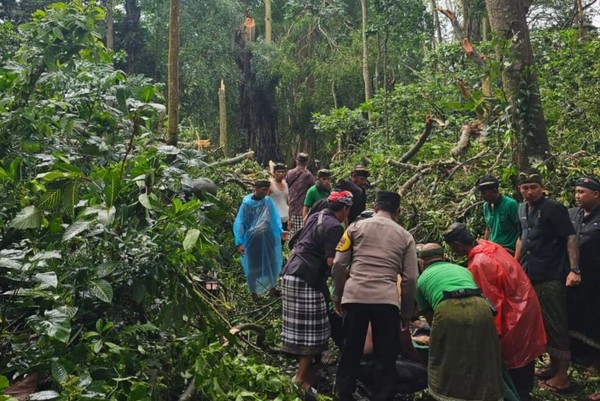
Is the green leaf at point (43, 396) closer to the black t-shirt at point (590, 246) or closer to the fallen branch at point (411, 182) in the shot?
the black t-shirt at point (590, 246)

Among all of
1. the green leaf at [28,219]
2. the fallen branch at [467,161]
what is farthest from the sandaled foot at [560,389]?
the green leaf at [28,219]

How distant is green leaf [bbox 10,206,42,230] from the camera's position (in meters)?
2.42

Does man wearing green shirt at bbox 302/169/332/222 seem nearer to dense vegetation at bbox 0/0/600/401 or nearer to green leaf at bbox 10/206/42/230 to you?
dense vegetation at bbox 0/0/600/401

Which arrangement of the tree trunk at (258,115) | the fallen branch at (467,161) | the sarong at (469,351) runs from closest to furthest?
the sarong at (469,351) → the fallen branch at (467,161) → the tree trunk at (258,115)

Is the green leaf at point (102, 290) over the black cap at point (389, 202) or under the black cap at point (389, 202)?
under

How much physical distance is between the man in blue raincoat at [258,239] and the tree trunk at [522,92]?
2.80 m

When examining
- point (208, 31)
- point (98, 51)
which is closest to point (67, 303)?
point (98, 51)

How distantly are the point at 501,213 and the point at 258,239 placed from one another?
2642 millimetres

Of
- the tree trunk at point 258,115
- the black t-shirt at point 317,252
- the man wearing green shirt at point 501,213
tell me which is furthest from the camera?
the tree trunk at point 258,115

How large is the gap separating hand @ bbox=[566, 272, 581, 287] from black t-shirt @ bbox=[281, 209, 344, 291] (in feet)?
5.90

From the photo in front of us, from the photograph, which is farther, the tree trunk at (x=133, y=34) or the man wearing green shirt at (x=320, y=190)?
the tree trunk at (x=133, y=34)

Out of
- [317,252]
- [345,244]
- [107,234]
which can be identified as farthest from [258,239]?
[107,234]

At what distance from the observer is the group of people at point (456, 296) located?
3582 millimetres

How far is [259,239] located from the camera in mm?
6348
